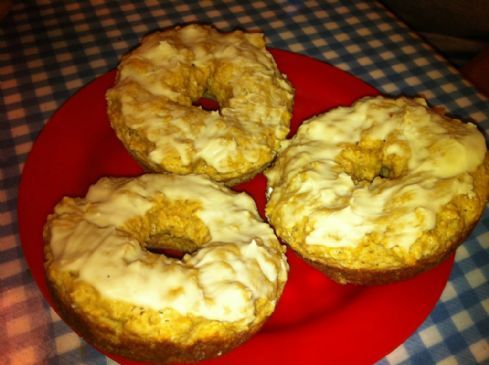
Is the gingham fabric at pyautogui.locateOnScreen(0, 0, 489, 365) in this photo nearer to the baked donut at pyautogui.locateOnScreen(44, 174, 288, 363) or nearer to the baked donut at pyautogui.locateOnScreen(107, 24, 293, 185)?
the baked donut at pyautogui.locateOnScreen(44, 174, 288, 363)

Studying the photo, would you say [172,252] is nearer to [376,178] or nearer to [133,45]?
[376,178]

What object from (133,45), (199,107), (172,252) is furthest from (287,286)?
(133,45)

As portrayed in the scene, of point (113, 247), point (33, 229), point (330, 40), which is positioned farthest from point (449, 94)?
point (33, 229)

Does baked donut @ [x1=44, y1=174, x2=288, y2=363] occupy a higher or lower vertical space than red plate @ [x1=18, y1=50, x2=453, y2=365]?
higher

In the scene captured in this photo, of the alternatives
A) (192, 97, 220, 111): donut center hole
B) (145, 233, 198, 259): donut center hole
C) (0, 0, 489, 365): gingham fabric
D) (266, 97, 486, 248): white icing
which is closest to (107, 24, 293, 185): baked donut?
(192, 97, 220, 111): donut center hole

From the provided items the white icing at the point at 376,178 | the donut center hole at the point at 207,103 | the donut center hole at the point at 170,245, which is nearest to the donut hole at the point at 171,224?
the donut center hole at the point at 170,245

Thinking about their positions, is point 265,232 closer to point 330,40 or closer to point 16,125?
point 16,125

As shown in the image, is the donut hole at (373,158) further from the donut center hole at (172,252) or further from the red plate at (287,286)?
the donut center hole at (172,252)
